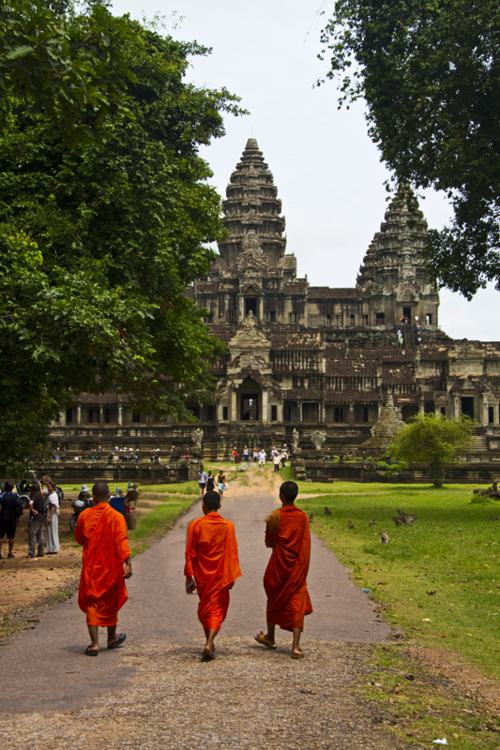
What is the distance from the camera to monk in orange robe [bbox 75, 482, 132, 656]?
31.4 ft

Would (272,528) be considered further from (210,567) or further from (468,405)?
(468,405)

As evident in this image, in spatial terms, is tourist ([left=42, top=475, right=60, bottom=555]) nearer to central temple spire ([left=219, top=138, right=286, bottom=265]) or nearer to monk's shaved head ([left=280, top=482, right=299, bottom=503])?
monk's shaved head ([left=280, top=482, right=299, bottom=503])

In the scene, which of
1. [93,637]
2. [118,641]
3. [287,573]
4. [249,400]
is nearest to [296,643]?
[287,573]

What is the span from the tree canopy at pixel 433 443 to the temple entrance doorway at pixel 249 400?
30.8 meters

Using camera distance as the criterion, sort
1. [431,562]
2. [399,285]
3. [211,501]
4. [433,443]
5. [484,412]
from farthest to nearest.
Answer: [399,285], [484,412], [433,443], [431,562], [211,501]

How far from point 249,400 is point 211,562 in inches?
2564

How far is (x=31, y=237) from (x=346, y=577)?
11264 mm

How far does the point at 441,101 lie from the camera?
26.0 meters

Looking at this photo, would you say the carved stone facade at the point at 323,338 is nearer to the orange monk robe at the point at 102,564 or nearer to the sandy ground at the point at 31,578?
the sandy ground at the point at 31,578

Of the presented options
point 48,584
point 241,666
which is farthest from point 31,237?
point 241,666

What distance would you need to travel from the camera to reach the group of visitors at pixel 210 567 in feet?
30.7

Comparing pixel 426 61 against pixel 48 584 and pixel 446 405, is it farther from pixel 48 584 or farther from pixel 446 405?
pixel 446 405

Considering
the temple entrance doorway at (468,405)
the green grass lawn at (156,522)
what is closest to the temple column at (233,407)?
the temple entrance doorway at (468,405)

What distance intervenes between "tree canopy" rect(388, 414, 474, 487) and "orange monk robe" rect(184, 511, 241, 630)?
32.4 metres
